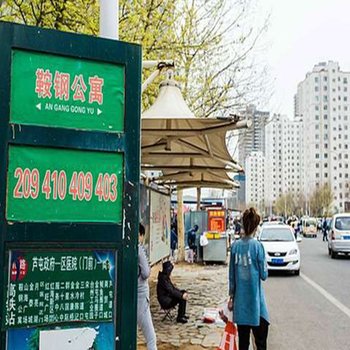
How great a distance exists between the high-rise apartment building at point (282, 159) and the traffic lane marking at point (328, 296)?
103775mm

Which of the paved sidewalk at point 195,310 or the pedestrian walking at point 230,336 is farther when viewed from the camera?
the paved sidewalk at point 195,310

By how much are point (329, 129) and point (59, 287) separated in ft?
376

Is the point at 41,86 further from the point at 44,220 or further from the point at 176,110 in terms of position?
the point at 176,110

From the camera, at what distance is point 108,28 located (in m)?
4.04

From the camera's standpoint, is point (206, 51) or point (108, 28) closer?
point (108, 28)

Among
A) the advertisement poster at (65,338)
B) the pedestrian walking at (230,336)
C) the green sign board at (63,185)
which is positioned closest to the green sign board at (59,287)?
the advertisement poster at (65,338)

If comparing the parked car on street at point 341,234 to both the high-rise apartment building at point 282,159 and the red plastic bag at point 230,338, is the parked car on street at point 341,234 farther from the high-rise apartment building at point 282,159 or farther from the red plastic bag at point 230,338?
the high-rise apartment building at point 282,159

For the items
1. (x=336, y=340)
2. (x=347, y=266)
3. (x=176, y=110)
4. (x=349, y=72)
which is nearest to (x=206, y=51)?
(x=176, y=110)

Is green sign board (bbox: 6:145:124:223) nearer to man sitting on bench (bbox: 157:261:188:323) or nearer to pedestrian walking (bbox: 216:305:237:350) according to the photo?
pedestrian walking (bbox: 216:305:237:350)

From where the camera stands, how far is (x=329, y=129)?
111 meters

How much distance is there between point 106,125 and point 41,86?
448 millimetres

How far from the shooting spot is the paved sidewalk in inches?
253

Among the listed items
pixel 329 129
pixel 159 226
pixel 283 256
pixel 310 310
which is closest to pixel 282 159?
pixel 329 129

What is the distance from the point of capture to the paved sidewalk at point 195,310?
6.42 metres
